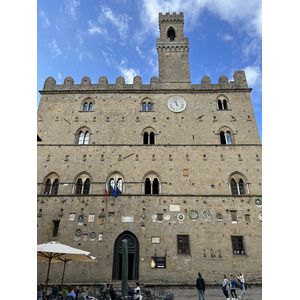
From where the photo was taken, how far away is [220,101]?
16.4m

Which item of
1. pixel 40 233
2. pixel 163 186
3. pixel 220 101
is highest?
pixel 220 101

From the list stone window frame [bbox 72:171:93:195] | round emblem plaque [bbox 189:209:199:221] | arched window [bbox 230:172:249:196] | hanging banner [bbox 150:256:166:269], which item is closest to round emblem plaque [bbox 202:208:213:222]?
round emblem plaque [bbox 189:209:199:221]

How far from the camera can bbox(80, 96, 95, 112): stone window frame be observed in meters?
16.2

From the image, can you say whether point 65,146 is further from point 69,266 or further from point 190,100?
point 190,100

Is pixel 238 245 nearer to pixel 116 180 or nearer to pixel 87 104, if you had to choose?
pixel 116 180

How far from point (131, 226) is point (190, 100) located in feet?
31.8

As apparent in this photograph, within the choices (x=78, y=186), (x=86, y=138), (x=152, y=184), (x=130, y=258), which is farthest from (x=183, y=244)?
(x=86, y=138)

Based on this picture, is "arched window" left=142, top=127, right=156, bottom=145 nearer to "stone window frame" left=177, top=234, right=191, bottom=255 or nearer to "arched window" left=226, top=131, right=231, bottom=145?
"arched window" left=226, top=131, right=231, bottom=145

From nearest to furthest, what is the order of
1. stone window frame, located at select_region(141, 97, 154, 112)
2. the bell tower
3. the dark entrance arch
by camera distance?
the dark entrance arch
stone window frame, located at select_region(141, 97, 154, 112)
the bell tower

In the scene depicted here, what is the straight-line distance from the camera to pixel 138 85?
665 inches

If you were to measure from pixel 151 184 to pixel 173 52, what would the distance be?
11.2 metres

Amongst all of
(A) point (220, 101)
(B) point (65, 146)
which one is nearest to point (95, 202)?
(B) point (65, 146)

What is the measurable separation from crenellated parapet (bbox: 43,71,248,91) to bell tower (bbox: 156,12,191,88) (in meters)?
0.47

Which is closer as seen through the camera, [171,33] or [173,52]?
[173,52]
